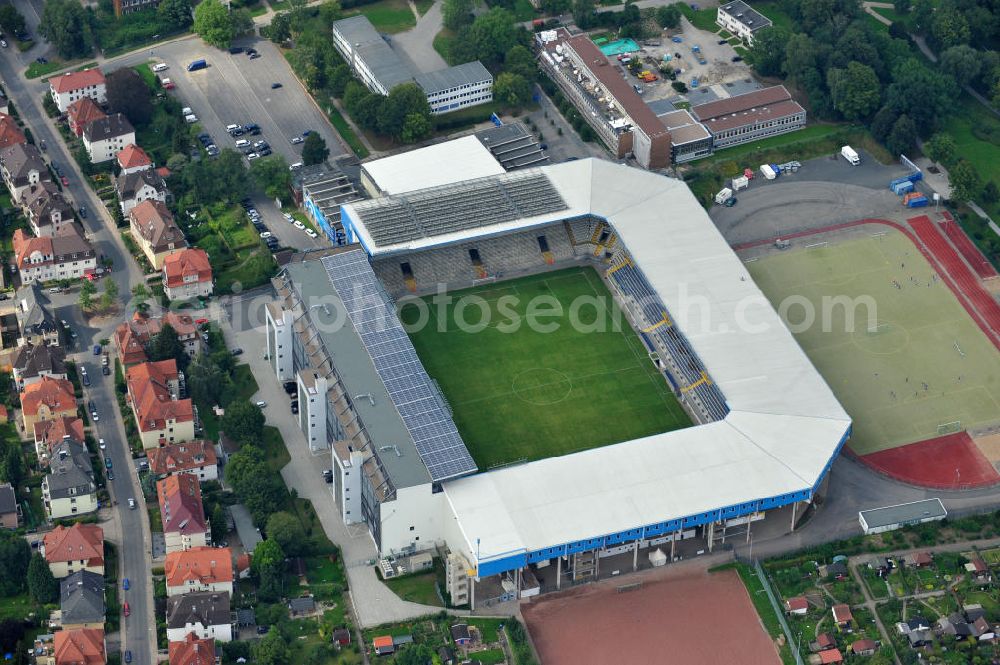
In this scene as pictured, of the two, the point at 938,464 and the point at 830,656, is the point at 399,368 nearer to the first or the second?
the point at 830,656

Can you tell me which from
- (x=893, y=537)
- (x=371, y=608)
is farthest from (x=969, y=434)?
(x=371, y=608)

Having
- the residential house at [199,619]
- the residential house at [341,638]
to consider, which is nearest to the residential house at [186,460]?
the residential house at [199,619]

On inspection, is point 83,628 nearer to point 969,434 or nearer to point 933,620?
point 933,620

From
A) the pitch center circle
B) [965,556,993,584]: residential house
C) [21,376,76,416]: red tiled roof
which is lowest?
[965,556,993,584]: residential house

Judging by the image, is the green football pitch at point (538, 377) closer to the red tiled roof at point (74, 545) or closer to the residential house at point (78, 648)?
the red tiled roof at point (74, 545)

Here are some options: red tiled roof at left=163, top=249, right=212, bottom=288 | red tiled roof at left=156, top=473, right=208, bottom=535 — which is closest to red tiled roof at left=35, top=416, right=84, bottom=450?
red tiled roof at left=156, top=473, right=208, bottom=535

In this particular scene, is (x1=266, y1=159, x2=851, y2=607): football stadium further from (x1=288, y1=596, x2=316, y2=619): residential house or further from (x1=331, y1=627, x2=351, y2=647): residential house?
(x1=331, y1=627, x2=351, y2=647): residential house

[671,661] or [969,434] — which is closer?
[671,661]
